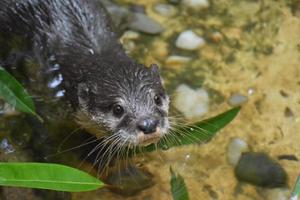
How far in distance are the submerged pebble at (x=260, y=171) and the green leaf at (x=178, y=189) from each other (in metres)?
0.34

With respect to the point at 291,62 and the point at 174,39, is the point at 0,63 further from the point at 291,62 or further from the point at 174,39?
the point at 291,62

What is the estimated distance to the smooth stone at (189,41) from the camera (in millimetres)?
3199

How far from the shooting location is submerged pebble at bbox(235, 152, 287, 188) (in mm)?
2623

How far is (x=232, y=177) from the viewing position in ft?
8.76

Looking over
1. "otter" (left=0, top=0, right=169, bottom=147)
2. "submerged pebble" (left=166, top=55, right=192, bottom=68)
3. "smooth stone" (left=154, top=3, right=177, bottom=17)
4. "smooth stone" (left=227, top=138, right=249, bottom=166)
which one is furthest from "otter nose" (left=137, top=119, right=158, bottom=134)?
"smooth stone" (left=154, top=3, right=177, bottom=17)

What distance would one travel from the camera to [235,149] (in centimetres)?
276

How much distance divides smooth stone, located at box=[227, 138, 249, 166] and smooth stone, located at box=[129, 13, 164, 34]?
768 mm

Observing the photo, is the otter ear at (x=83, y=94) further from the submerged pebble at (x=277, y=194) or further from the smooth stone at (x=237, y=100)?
the submerged pebble at (x=277, y=194)

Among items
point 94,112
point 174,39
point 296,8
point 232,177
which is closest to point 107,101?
point 94,112

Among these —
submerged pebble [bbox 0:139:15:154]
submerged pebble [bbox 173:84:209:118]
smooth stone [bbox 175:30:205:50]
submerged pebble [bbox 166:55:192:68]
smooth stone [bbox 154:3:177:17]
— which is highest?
smooth stone [bbox 154:3:177:17]

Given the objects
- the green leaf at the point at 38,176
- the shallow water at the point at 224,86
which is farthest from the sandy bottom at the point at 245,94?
the green leaf at the point at 38,176

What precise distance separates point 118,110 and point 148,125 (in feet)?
0.73

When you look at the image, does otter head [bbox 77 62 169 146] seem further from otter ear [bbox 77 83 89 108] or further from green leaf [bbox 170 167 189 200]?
green leaf [bbox 170 167 189 200]

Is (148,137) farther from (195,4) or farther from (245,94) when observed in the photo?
(195,4)
